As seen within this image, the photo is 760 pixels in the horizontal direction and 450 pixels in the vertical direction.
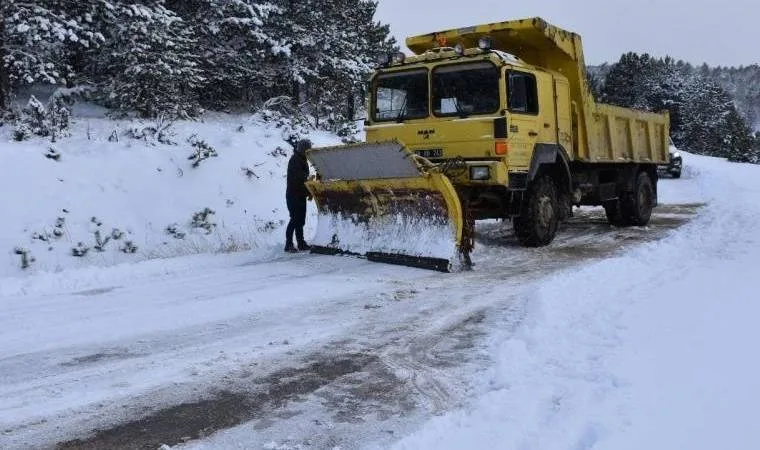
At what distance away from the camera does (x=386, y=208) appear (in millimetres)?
8492

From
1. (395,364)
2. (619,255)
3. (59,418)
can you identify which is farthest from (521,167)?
(59,418)

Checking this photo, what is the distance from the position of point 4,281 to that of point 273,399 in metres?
5.01

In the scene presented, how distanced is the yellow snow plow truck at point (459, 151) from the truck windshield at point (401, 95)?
0.6 inches

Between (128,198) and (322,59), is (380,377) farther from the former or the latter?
(322,59)

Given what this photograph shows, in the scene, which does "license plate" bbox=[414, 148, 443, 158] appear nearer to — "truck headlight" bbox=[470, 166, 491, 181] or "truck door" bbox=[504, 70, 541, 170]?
"truck headlight" bbox=[470, 166, 491, 181]

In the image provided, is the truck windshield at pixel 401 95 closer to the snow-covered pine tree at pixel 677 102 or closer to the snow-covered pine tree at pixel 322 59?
the snow-covered pine tree at pixel 322 59

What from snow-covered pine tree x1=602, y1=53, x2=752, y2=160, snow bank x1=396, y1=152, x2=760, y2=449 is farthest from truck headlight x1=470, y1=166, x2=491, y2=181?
snow-covered pine tree x1=602, y1=53, x2=752, y2=160

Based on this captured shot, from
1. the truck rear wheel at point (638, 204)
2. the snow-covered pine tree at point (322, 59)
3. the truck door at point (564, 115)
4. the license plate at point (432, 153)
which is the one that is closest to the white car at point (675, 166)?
the snow-covered pine tree at point (322, 59)

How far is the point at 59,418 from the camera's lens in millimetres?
3447

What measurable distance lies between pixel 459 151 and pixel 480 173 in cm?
45

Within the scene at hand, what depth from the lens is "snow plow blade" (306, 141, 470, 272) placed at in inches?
302

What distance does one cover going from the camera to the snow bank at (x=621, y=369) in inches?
119

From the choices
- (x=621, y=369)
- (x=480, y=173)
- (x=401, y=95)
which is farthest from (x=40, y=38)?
(x=621, y=369)

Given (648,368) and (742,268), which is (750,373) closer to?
(648,368)
